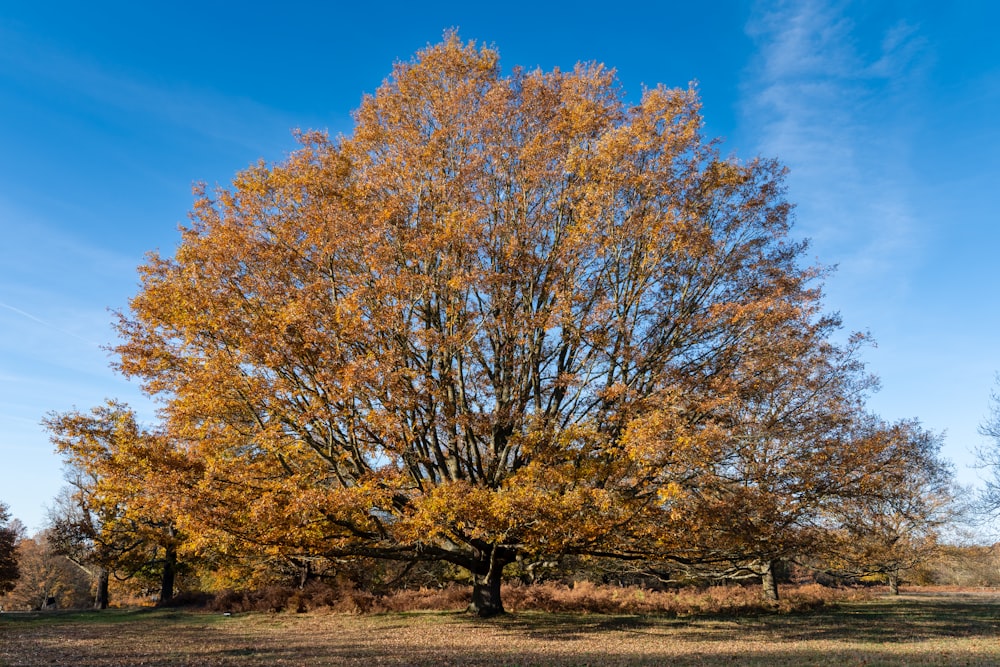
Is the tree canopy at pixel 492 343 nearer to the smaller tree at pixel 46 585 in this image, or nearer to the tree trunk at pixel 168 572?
the tree trunk at pixel 168 572

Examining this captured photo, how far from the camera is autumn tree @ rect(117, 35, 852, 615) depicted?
13.0 meters

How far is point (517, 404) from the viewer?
50.7ft

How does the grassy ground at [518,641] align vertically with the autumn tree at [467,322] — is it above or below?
below

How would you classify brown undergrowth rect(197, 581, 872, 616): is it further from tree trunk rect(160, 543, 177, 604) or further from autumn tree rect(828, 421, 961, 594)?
tree trunk rect(160, 543, 177, 604)

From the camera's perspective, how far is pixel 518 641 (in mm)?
13602

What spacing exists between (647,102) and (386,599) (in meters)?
19.6

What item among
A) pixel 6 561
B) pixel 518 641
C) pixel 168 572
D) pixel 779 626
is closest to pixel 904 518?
pixel 779 626

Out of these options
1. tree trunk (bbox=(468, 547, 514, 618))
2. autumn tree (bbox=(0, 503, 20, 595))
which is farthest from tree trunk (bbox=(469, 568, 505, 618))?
autumn tree (bbox=(0, 503, 20, 595))

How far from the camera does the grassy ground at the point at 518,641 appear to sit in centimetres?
1120

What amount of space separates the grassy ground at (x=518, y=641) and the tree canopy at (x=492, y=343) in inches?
79.1

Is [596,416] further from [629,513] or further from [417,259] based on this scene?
[417,259]

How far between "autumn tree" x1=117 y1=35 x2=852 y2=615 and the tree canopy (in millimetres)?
73

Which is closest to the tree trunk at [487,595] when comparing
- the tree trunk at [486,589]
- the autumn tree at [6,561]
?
the tree trunk at [486,589]

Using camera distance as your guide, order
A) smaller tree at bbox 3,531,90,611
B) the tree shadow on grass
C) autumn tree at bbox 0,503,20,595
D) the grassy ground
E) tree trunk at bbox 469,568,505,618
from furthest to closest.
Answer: smaller tree at bbox 3,531,90,611 → autumn tree at bbox 0,503,20,595 → tree trunk at bbox 469,568,505,618 → the tree shadow on grass → the grassy ground
